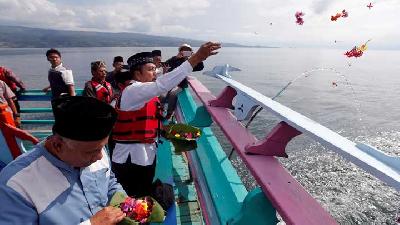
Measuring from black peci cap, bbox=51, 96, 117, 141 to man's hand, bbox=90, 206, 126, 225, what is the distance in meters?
0.42

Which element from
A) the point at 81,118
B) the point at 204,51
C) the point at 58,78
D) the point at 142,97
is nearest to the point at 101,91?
the point at 58,78

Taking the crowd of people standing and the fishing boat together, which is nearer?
the crowd of people standing

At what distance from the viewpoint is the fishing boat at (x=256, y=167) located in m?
1.67

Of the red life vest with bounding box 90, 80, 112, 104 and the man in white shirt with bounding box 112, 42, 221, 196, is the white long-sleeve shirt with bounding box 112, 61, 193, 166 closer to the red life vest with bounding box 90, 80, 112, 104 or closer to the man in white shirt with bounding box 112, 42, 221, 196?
the man in white shirt with bounding box 112, 42, 221, 196

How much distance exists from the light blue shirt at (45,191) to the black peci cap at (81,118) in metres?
0.20

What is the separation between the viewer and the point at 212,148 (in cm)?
399

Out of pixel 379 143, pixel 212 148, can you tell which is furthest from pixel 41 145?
pixel 379 143

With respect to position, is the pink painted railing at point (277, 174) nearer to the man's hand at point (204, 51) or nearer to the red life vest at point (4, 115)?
the man's hand at point (204, 51)

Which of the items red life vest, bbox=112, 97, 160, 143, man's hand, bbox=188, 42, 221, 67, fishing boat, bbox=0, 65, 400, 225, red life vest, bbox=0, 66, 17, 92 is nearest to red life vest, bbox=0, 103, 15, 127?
fishing boat, bbox=0, 65, 400, 225

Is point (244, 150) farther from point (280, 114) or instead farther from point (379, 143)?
point (379, 143)

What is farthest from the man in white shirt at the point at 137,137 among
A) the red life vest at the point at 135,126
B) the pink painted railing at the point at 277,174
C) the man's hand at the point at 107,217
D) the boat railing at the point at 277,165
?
the man's hand at the point at 107,217

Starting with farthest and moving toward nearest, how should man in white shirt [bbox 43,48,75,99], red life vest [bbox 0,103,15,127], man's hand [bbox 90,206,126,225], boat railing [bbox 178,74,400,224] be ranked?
man in white shirt [bbox 43,48,75,99], red life vest [bbox 0,103,15,127], man's hand [bbox 90,206,126,225], boat railing [bbox 178,74,400,224]

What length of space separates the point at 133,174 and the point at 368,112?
27.8 m

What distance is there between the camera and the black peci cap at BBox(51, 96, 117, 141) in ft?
5.43
